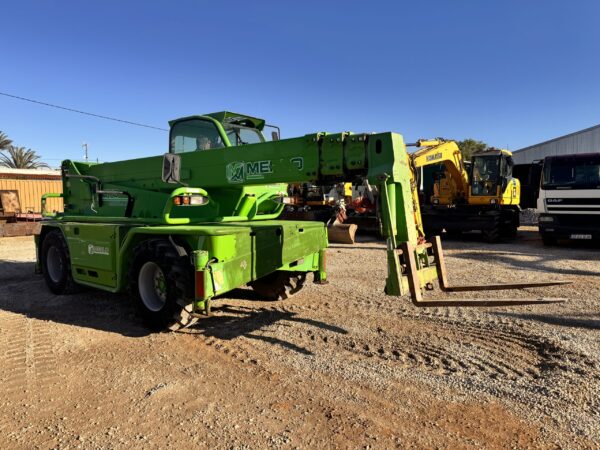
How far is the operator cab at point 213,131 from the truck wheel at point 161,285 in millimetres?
1769

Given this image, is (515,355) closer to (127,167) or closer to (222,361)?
(222,361)

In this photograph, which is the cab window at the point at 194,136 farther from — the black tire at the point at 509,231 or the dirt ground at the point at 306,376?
the black tire at the point at 509,231

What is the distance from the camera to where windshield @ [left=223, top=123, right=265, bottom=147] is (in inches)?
237

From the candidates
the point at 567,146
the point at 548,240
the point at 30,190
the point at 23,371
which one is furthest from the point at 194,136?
the point at 567,146

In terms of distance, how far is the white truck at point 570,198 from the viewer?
1150 centimetres

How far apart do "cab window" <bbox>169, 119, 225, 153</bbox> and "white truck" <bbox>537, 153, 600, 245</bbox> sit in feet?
33.6

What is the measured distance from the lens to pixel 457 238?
15086 millimetres

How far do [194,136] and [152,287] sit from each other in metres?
2.25

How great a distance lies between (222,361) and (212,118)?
3.34 meters

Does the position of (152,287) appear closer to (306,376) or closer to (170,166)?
(170,166)

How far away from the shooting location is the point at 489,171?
14.3 metres

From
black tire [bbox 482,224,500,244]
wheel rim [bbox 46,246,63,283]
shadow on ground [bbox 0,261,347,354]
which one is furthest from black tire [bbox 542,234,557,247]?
wheel rim [bbox 46,246,63,283]

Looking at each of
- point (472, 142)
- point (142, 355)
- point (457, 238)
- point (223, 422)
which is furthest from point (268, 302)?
point (472, 142)

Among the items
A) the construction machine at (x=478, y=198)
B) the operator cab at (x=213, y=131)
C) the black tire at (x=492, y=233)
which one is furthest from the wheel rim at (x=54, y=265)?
the black tire at (x=492, y=233)
